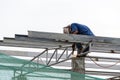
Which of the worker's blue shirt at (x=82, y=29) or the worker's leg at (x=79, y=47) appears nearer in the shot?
the worker's leg at (x=79, y=47)

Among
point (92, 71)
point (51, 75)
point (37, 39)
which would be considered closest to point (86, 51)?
point (37, 39)

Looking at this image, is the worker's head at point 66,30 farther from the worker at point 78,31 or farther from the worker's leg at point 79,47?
the worker's leg at point 79,47

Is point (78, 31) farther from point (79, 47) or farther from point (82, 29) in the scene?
point (79, 47)

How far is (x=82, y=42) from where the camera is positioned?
12.3 m

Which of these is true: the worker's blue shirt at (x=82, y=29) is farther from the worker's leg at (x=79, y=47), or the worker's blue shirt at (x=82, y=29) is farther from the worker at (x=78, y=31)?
the worker's leg at (x=79, y=47)

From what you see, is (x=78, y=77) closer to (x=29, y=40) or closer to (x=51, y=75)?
(x=51, y=75)

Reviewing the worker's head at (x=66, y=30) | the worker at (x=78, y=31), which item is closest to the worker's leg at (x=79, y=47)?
the worker at (x=78, y=31)

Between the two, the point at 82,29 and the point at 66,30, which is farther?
the point at 82,29

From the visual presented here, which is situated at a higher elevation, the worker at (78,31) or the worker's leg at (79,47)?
the worker at (78,31)

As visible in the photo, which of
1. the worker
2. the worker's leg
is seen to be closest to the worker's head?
the worker

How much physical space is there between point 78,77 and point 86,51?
2.82 metres

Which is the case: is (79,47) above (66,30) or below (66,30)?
below

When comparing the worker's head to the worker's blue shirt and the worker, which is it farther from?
the worker's blue shirt

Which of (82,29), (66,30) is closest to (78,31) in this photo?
(82,29)
